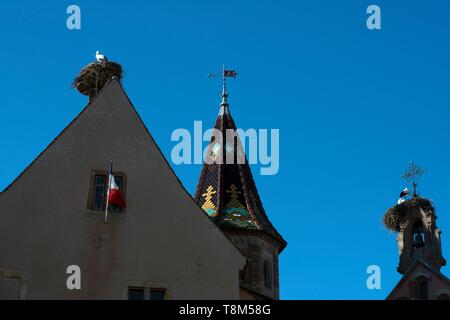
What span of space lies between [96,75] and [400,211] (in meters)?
18.7

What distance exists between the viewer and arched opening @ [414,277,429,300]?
41.1 meters

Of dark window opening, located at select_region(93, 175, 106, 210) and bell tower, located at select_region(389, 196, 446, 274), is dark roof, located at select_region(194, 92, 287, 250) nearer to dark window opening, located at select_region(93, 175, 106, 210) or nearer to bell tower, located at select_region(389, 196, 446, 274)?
bell tower, located at select_region(389, 196, 446, 274)

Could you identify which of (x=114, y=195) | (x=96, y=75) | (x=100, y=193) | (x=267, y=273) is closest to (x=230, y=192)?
(x=267, y=273)

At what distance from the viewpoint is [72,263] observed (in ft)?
79.6

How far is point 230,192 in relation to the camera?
38312mm

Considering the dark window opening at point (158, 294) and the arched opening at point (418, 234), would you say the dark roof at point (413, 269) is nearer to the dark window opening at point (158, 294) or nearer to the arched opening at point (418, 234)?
the arched opening at point (418, 234)

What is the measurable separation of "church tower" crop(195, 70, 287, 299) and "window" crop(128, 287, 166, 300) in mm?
10076

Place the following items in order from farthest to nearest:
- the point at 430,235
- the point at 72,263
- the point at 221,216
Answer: the point at 430,235 < the point at 221,216 < the point at 72,263

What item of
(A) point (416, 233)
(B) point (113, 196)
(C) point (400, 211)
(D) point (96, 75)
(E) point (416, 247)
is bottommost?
(B) point (113, 196)

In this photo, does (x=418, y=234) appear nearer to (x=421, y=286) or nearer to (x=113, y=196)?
(x=421, y=286)

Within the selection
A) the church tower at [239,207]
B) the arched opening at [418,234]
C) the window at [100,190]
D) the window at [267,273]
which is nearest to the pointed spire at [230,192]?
the church tower at [239,207]
